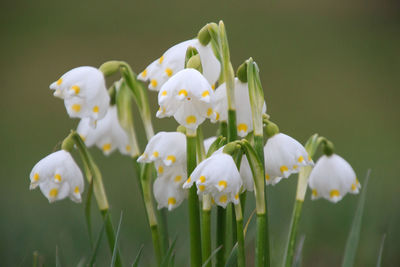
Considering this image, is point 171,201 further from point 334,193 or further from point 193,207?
point 334,193

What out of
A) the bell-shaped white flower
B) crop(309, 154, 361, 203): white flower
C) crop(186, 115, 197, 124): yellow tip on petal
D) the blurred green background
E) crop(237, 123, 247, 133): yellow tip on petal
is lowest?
the blurred green background

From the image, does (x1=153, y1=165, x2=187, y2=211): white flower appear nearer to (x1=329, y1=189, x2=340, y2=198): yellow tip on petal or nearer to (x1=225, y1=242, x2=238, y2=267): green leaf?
(x1=225, y1=242, x2=238, y2=267): green leaf

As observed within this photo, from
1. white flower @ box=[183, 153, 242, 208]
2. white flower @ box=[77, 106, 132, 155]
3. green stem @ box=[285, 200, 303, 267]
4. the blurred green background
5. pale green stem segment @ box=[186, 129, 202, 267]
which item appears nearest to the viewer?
white flower @ box=[183, 153, 242, 208]

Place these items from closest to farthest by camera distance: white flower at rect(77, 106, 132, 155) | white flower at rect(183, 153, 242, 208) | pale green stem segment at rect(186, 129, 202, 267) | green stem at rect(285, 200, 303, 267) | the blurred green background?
white flower at rect(183, 153, 242, 208)
pale green stem segment at rect(186, 129, 202, 267)
green stem at rect(285, 200, 303, 267)
white flower at rect(77, 106, 132, 155)
the blurred green background

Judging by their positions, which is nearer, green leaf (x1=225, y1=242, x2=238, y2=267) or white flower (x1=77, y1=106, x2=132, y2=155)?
green leaf (x1=225, y1=242, x2=238, y2=267)

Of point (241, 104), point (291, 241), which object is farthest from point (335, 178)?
point (241, 104)

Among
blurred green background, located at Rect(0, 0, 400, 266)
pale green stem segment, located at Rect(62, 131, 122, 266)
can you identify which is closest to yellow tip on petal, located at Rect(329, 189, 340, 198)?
blurred green background, located at Rect(0, 0, 400, 266)

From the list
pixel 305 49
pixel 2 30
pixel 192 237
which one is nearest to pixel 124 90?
pixel 192 237

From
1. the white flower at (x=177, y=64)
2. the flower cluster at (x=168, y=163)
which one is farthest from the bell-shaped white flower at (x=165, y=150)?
the white flower at (x=177, y=64)

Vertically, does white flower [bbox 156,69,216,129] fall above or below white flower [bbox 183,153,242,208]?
above
